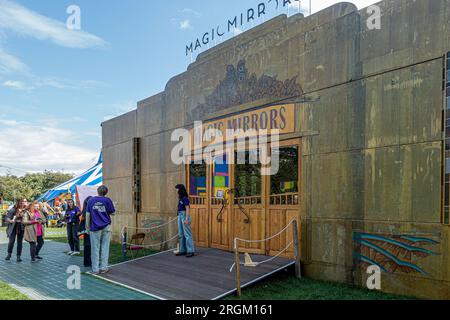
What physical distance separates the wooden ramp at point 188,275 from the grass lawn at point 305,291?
0.19 m

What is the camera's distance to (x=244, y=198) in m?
9.02

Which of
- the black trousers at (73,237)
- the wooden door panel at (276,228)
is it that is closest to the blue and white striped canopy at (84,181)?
the black trousers at (73,237)

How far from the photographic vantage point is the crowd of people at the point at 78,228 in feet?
26.8

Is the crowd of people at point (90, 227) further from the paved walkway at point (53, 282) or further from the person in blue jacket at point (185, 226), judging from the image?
the paved walkway at point (53, 282)

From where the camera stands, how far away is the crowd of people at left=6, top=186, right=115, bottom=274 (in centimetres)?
816

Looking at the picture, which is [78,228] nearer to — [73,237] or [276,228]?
[73,237]

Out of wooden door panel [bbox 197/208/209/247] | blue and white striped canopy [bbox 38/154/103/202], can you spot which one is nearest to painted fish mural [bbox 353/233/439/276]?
wooden door panel [bbox 197/208/209/247]

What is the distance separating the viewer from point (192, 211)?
1072 centimetres

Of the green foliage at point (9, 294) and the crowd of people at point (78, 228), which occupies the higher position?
the crowd of people at point (78, 228)

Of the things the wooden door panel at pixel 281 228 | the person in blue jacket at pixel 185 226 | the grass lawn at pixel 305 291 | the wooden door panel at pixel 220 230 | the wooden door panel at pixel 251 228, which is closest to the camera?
the grass lawn at pixel 305 291

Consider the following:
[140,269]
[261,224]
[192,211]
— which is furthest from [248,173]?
[140,269]

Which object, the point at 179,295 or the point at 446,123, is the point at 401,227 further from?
the point at 179,295

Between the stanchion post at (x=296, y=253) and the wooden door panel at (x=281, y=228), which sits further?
the wooden door panel at (x=281, y=228)
